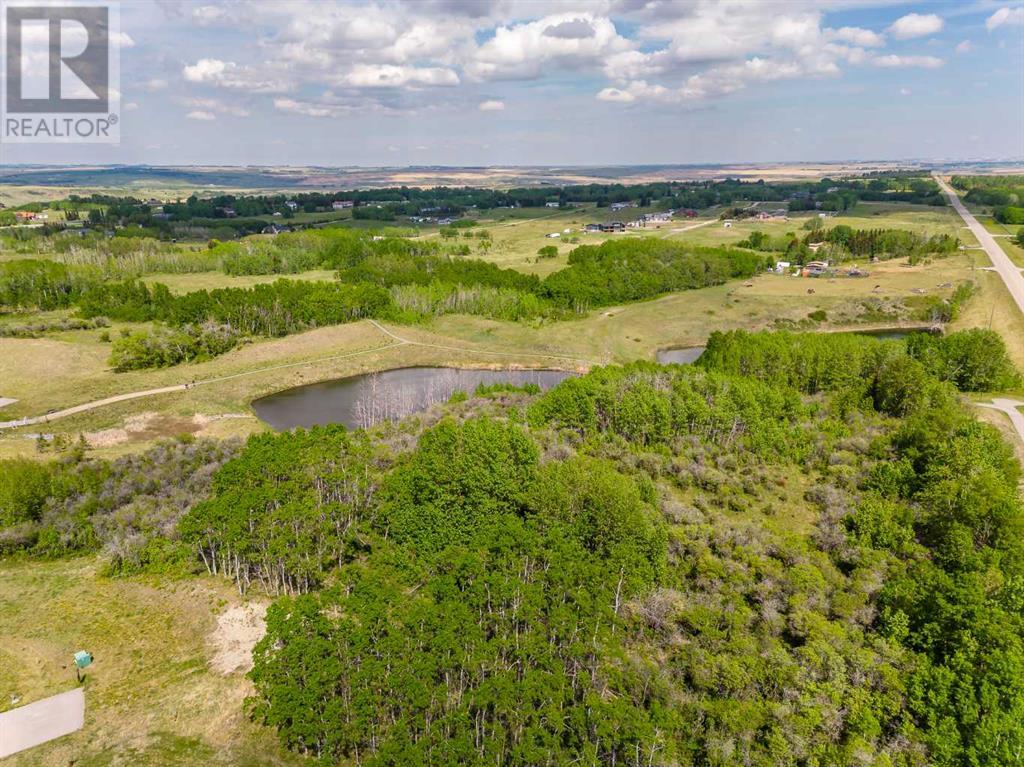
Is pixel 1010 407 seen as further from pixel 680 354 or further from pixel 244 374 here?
pixel 244 374

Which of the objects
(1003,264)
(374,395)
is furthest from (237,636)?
(1003,264)

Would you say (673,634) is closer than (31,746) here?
No

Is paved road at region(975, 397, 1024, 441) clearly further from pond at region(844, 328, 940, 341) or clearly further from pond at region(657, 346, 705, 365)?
pond at region(844, 328, 940, 341)

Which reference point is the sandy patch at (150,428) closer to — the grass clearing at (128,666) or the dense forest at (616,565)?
the dense forest at (616,565)

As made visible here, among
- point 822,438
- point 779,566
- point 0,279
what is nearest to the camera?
point 779,566

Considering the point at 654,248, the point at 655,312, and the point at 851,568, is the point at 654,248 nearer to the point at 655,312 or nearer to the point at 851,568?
the point at 655,312

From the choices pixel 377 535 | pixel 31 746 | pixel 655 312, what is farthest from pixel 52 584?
pixel 655 312
